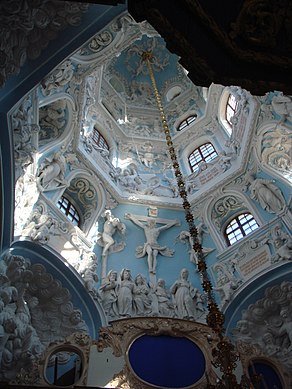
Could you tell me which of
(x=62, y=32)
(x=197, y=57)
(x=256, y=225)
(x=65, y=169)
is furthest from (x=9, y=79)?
(x=256, y=225)

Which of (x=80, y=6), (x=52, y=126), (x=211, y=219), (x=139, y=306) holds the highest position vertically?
(x=52, y=126)

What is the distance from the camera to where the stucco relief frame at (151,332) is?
10062 millimetres

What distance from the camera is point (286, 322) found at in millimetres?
11266

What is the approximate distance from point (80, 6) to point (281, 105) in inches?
247

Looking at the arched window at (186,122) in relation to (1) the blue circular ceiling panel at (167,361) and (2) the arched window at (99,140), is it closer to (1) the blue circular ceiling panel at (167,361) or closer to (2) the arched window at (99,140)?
(2) the arched window at (99,140)

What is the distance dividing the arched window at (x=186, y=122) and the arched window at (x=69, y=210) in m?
7.26

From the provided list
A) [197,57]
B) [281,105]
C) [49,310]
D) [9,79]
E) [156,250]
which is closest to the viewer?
[197,57]

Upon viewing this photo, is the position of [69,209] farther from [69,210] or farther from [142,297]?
[142,297]

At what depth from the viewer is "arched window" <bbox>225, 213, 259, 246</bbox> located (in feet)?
45.6

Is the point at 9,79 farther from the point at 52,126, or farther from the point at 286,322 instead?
the point at 286,322

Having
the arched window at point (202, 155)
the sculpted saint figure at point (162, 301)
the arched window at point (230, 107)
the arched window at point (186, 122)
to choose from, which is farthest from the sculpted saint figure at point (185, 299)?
the arched window at point (186, 122)

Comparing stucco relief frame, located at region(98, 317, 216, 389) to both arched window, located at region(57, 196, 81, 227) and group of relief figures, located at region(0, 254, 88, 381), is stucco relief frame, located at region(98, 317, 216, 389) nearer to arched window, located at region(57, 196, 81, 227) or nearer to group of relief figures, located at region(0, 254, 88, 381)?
group of relief figures, located at region(0, 254, 88, 381)

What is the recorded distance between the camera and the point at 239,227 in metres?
14.3

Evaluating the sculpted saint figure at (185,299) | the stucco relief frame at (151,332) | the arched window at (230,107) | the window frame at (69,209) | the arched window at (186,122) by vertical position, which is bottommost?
the stucco relief frame at (151,332)
